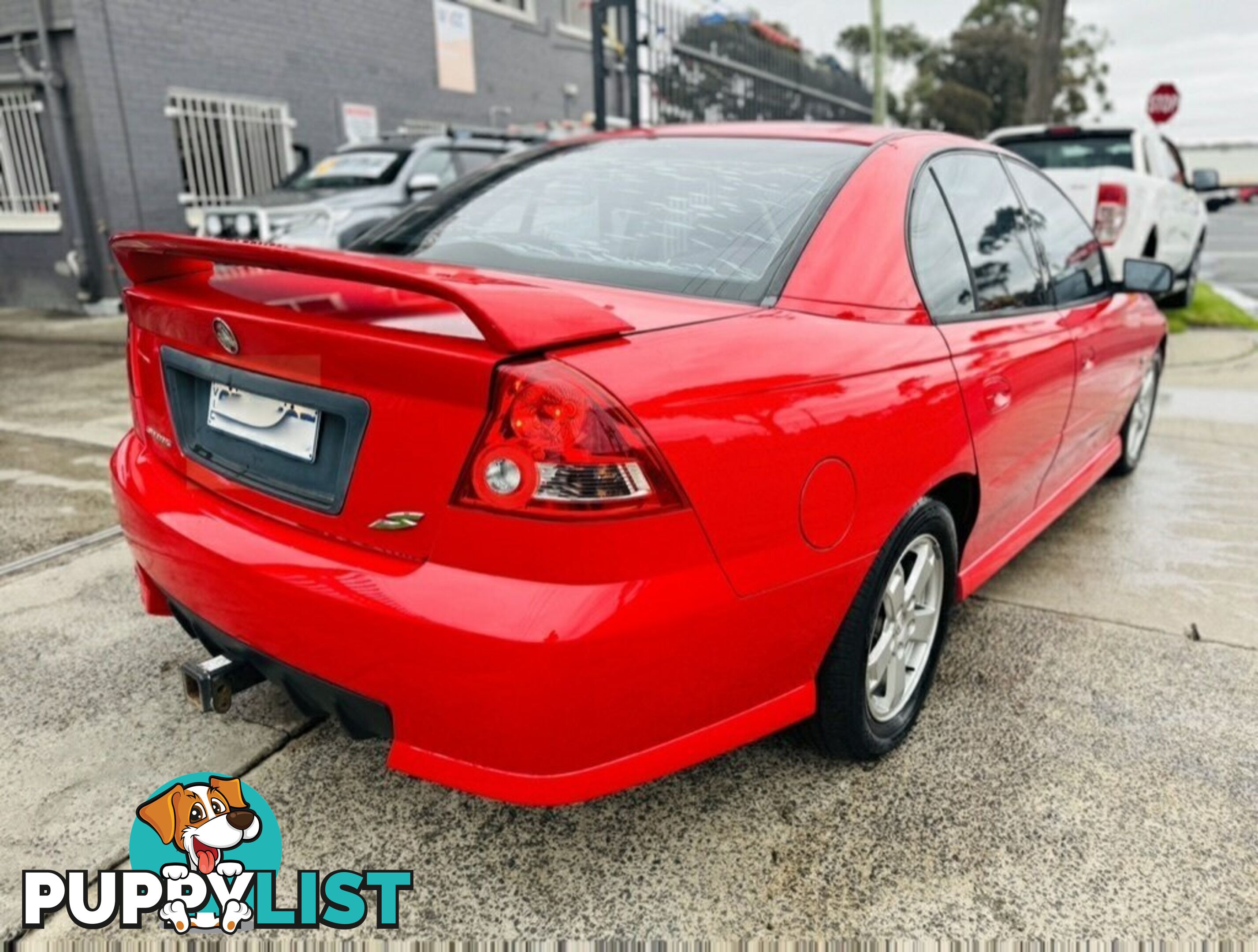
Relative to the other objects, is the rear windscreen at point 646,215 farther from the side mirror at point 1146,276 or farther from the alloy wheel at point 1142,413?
the alloy wheel at point 1142,413

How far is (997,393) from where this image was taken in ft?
8.28

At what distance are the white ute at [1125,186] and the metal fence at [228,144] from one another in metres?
7.43

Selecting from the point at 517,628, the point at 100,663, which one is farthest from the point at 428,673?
the point at 100,663

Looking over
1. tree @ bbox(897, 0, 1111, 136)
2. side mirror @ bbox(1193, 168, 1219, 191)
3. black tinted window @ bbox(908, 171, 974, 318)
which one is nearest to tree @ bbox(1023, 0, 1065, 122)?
side mirror @ bbox(1193, 168, 1219, 191)

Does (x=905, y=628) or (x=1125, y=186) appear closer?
(x=905, y=628)

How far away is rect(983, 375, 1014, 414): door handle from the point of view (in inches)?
97.0

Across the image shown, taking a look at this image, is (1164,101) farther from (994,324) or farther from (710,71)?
(994,324)

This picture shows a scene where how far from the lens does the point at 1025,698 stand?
8.69 ft

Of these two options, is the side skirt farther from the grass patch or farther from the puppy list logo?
the grass patch

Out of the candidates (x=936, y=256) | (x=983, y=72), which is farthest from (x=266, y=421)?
(x=983, y=72)

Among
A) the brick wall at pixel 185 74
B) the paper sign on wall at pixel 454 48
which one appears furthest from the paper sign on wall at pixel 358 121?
the paper sign on wall at pixel 454 48

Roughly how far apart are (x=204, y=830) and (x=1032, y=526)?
2.46 m

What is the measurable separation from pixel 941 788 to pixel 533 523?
4.09ft

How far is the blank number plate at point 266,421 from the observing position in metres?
1.82
